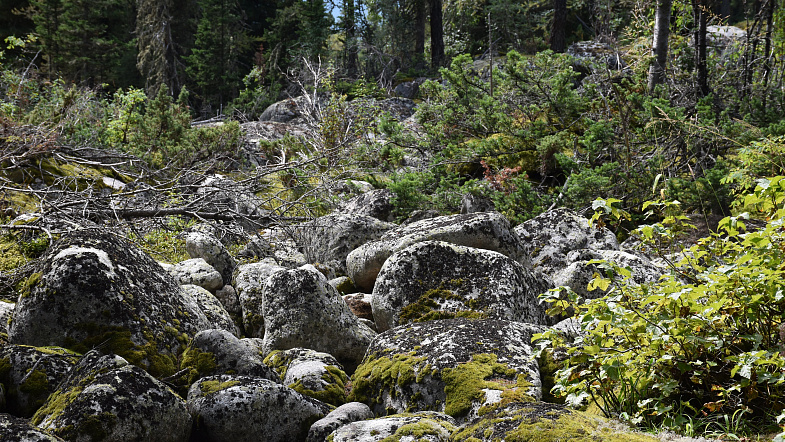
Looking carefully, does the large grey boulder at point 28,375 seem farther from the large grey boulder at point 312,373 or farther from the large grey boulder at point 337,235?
the large grey boulder at point 337,235

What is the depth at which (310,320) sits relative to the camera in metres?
4.97

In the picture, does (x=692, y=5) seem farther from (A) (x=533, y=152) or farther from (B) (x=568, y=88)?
(A) (x=533, y=152)

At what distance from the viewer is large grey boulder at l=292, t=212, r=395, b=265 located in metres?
7.59

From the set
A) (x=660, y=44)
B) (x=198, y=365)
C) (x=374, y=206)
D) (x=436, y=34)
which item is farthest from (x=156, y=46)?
(x=198, y=365)

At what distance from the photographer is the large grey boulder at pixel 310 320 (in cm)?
498

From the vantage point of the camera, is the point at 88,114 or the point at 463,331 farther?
the point at 88,114

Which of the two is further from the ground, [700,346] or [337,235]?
[700,346]

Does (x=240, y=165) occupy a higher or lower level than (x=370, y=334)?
higher

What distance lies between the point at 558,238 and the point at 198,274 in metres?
4.26

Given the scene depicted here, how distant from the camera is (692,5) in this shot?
9078 millimetres

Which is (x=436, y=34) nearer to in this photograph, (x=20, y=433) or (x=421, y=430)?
(x=421, y=430)

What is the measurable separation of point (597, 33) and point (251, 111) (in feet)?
42.1

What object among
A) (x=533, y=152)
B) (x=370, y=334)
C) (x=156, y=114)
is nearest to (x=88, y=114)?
(x=156, y=114)

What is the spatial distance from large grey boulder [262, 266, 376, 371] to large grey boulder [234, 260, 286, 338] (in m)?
0.56
